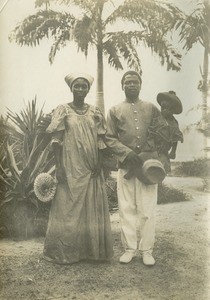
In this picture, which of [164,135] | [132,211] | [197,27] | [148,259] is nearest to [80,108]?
[164,135]

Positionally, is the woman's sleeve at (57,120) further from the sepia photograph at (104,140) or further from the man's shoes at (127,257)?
the man's shoes at (127,257)

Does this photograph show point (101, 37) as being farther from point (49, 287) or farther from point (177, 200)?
point (49, 287)

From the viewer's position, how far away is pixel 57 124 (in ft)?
8.41

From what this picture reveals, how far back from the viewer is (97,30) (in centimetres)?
260

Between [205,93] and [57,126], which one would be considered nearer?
[57,126]

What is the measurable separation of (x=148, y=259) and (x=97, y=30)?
1329 millimetres

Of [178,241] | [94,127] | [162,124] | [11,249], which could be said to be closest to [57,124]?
[94,127]

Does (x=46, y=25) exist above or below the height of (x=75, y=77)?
above

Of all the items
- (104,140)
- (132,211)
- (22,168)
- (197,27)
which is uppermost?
(197,27)

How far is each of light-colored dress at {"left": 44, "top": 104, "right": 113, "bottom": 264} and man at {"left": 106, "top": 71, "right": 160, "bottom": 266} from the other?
9 cm

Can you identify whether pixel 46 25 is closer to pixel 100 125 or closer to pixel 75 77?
pixel 75 77

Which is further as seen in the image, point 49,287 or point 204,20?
point 204,20

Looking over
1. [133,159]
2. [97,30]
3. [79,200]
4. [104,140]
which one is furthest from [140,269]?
[97,30]

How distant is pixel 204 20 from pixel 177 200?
1.07m
